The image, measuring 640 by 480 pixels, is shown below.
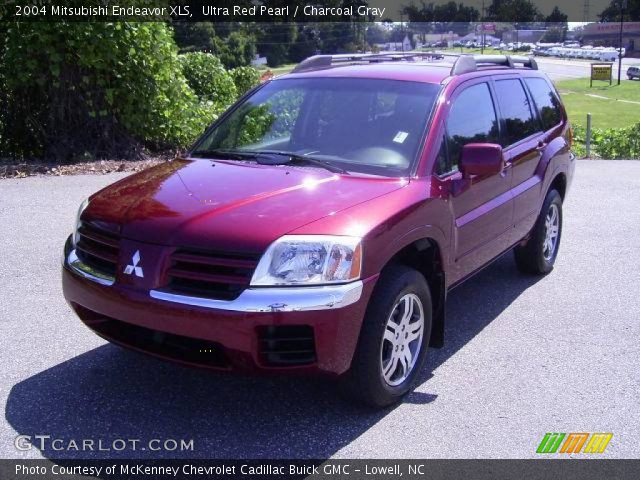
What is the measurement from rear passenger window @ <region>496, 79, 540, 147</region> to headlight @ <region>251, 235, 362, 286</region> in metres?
2.49

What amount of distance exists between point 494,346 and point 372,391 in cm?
146

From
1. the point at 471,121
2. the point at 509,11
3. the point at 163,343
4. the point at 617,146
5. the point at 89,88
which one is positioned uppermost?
the point at 509,11

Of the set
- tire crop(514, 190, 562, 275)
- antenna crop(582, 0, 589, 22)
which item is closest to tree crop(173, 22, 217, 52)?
tire crop(514, 190, 562, 275)

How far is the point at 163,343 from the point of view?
11.6ft

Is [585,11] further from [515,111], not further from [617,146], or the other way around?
[515,111]

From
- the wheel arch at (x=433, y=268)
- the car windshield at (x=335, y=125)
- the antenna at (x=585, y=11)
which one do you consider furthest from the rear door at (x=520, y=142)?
the antenna at (x=585, y=11)

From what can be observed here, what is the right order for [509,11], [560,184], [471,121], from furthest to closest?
[509,11] < [560,184] < [471,121]

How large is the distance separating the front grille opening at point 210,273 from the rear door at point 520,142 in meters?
2.73

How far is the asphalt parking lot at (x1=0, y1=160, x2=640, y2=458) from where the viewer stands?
354cm

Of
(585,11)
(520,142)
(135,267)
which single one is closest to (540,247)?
(520,142)

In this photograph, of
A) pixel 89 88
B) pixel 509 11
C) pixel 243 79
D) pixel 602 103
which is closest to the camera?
pixel 89 88

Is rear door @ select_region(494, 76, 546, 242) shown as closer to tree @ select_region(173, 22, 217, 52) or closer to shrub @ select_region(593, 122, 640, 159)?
shrub @ select_region(593, 122, 640, 159)

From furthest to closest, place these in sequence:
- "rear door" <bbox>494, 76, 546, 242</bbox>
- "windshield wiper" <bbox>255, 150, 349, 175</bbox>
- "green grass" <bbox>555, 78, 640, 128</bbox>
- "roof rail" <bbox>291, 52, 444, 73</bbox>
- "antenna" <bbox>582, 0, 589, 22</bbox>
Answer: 1. "antenna" <bbox>582, 0, 589, 22</bbox>
2. "green grass" <bbox>555, 78, 640, 128</bbox>
3. "roof rail" <bbox>291, 52, 444, 73</bbox>
4. "rear door" <bbox>494, 76, 546, 242</bbox>
5. "windshield wiper" <bbox>255, 150, 349, 175</bbox>

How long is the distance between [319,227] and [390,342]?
32.8 inches
